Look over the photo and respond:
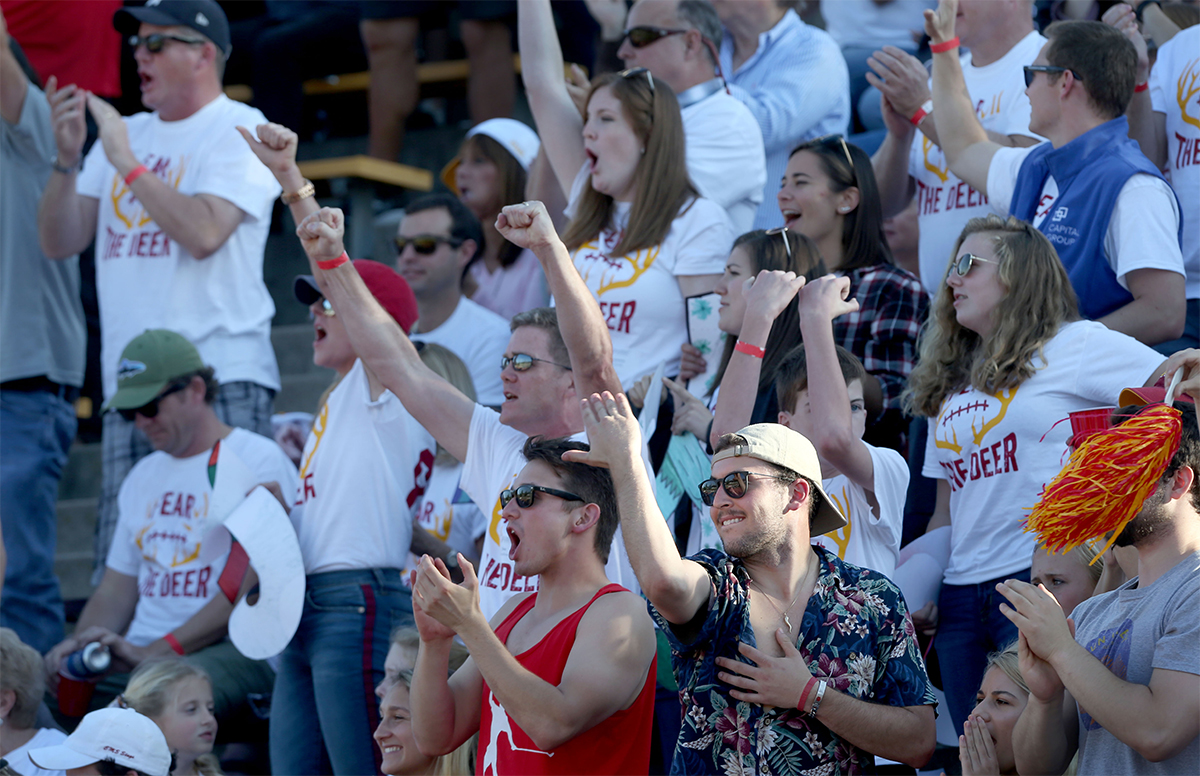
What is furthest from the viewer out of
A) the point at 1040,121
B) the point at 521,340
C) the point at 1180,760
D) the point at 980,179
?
the point at 980,179

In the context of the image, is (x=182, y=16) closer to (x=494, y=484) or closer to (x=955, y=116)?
(x=494, y=484)

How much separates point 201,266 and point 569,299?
264 cm

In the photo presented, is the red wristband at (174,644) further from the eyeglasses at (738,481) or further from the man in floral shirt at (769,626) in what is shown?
the eyeglasses at (738,481)

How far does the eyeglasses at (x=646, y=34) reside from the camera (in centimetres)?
559

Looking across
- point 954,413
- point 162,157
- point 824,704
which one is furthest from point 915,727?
point 162,157

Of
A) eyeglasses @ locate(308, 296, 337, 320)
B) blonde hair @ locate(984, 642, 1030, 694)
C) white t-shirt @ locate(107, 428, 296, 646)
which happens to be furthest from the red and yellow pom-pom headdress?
white t-shirt @ locate(107, 428, 296, 646)

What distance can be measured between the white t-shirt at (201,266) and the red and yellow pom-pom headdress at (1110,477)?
11.8 feet

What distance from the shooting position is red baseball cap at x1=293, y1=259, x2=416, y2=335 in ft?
16.5

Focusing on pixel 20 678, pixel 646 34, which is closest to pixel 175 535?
pixel 20 678

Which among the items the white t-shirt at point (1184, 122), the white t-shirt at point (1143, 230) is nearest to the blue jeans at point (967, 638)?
the white t-shirt at point (1143, 230)

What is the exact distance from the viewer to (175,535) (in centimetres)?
536

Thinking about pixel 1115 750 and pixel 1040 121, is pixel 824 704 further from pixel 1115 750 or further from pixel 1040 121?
pixel 1040 121

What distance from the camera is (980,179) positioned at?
15.7 ft

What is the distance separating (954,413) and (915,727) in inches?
49.5
